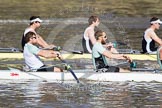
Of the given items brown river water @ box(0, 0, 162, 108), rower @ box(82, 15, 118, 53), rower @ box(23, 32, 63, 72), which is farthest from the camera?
rower @ box(82, 15, 118, 53)

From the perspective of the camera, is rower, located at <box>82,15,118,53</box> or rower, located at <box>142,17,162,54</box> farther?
rower, located at <box>82,15,118,53</box>

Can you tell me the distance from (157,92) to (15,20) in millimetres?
33330

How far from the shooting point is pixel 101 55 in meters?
22.5

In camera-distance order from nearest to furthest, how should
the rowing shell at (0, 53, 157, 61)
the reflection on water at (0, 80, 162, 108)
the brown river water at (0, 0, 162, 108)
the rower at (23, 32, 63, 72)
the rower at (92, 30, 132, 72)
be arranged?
the reflection on water at (0, 80, 162, 108) < the brown river water at (0, 0, 162, 108) < the rower at (92, 30, 132, 72) < the rower at (23, 32, 63, 72) < the rowing shell at (0, 53, 157, 61)

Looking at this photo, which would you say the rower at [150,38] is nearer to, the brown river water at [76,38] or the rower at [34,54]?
the brown river water at [76,38]

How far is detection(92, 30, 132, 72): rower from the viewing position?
22.0 meters

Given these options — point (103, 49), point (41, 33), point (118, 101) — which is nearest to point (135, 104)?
point (118, 101)

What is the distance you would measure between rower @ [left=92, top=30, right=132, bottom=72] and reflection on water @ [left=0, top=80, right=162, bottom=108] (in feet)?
2.43

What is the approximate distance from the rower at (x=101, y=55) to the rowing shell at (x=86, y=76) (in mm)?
316

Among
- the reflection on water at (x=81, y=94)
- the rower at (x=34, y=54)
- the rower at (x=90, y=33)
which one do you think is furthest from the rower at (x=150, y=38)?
the rower at (x=34, y=54)

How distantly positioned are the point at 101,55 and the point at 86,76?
866 mm

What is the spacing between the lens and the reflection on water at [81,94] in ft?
60.8

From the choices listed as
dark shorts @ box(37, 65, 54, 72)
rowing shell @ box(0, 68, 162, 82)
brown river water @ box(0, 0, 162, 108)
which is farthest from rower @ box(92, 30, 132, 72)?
dark shorts @ box(37, 65, 54, 72)

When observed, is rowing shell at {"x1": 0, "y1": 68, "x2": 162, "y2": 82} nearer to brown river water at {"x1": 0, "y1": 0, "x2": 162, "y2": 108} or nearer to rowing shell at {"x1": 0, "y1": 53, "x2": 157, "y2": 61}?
brown river water at {"x1": 0, "y1": 0, "x2": 162, "y2": 108}
